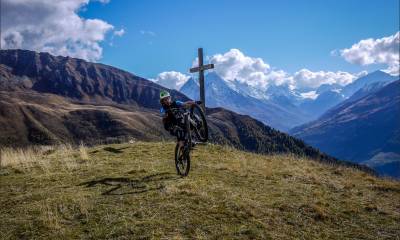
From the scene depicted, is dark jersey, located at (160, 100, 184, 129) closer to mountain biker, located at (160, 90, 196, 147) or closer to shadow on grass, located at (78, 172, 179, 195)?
mountain biker, located at (160, 90, 196, 147)

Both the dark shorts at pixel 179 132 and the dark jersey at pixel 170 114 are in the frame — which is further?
A: the dark shorts at pixel 179 132

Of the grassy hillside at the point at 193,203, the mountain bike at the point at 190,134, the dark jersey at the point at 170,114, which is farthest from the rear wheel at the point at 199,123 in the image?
the grassy hillside at the point at 193,203

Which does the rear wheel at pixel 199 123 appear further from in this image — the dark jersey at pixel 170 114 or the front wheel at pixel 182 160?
the front wheel at pixel 182 160

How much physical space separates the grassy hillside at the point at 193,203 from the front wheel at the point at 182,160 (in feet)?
1.62

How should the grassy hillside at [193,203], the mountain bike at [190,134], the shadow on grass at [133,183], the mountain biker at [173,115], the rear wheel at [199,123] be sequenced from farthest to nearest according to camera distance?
the rear wheel at [199,123] → the mountain biker at [173,115] → the mountain bike at [190,134] → the shadow on grass at [133,183] → the grassy hillside at [193,203]

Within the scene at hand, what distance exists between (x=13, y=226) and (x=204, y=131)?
8.10m

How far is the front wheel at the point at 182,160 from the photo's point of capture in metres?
16.6

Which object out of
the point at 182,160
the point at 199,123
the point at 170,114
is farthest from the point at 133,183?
the point at 199,123

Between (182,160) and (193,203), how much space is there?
484cm

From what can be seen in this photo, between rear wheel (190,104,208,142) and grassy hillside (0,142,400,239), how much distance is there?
5.64 ft

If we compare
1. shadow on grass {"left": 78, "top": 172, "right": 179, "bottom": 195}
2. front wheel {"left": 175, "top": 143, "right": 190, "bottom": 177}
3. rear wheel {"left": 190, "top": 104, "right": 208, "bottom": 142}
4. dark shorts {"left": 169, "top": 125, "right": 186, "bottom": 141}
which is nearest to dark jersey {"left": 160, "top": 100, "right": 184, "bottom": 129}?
dark shorts {"left": 169, "top": 125, "right": 186, "bottom": 141}

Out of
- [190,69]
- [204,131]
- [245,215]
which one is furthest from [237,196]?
[190,69]

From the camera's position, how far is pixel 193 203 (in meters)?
12.6

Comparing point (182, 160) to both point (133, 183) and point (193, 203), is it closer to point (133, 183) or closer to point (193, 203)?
point (133, 183)
